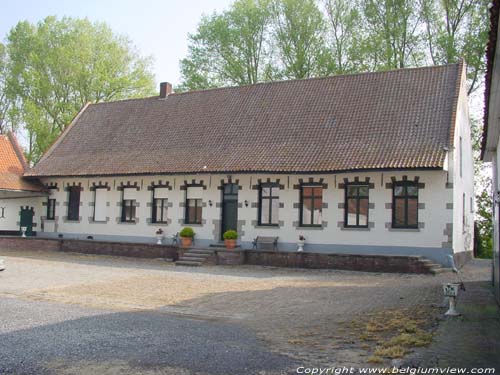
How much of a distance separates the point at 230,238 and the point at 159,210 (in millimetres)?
4648

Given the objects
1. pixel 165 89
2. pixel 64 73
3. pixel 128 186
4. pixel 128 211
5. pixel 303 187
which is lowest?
pixel 128 211

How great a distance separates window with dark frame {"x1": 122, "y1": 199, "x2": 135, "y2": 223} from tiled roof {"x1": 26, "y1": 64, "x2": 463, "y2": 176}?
1696mm

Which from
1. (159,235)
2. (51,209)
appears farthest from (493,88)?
(51,209)

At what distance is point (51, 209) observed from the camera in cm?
2908

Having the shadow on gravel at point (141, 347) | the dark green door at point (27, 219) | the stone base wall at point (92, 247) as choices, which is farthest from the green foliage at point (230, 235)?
the shadow on gravel at point (141, 347)

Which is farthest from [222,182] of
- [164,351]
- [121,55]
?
[121,55]

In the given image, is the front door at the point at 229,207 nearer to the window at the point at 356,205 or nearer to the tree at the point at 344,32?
the window at the point at 356,205

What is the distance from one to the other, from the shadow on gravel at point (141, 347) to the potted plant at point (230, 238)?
42.1 ft

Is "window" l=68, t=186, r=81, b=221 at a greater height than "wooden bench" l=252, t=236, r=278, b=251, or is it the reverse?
"window" l=68, t=186, r=81, b=221

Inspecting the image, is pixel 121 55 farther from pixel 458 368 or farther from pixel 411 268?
pixel 458 368

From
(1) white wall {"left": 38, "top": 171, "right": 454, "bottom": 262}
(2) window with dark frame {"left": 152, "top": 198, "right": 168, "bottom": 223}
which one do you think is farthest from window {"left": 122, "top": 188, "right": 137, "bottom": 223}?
(2) window with dark frame {"left": 152, "top": 198, "right": 168, "bottom": 223}

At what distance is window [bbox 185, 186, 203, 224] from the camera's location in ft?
80.9

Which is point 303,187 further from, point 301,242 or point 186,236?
point 186,236

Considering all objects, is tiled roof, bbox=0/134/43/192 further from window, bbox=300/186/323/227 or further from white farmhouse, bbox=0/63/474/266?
window, bbox=300/186/323/227
